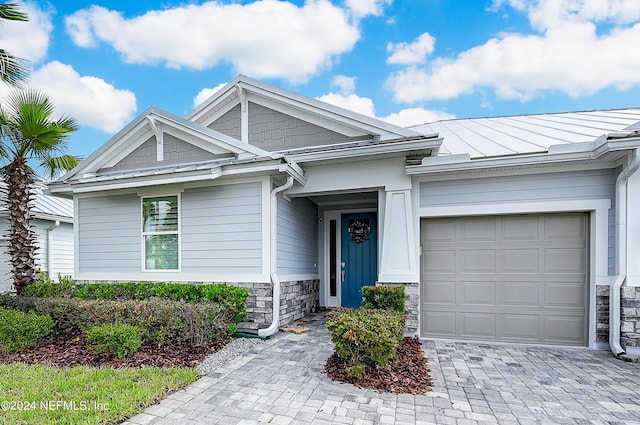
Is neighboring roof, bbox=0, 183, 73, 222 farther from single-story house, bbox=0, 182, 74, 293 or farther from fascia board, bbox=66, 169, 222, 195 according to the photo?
fascia board, bbox=66, 169, 222, 195

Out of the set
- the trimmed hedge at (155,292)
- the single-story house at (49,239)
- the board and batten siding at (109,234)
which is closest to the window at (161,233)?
the board and batten siding at (109,234)

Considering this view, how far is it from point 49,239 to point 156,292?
7377 millimetres

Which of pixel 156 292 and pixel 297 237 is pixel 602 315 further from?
pixel 156 292

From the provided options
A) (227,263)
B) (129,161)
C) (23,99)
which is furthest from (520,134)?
(23,99)

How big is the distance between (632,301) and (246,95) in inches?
313

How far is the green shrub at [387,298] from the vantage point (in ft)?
17.4

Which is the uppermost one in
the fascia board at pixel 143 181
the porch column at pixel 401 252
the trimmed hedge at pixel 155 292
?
the fascia board at pixel 143 181

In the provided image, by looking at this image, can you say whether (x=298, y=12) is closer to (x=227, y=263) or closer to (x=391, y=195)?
(x=391, y=195)

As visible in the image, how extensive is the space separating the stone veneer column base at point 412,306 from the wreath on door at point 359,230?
241 cm

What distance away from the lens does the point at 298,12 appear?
850 centimetres

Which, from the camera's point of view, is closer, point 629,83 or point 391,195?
point 391,195

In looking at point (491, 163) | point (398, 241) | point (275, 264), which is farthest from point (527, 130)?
point (275, 264)

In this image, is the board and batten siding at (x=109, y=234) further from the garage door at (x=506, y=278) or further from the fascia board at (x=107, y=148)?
the garage door at (x=506, y=278)

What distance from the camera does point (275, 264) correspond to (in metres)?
5.98
